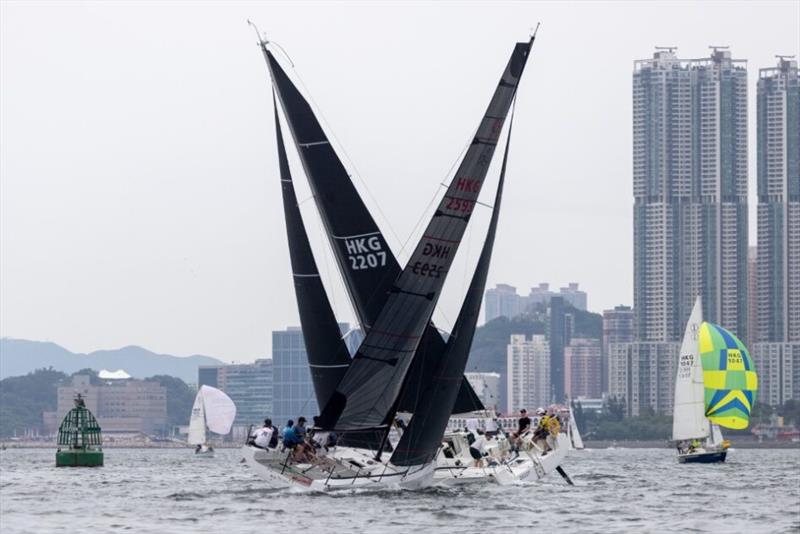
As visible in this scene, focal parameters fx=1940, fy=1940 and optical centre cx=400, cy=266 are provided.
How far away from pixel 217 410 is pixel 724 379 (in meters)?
68.5

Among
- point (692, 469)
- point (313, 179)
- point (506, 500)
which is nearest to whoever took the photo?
point (506, 500)

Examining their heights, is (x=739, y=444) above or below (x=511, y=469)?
above

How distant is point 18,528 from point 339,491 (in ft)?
26.2

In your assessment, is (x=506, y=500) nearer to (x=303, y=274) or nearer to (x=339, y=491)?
(x=339, y=491)

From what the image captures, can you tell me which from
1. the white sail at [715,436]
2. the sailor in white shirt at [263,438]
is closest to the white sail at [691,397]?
the white sail at [715,436]

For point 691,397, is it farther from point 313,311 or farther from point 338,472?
point 338,472

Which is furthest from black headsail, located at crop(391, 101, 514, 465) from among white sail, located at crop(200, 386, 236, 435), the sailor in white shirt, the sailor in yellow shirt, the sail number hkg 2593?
white sail, located at crop(200, 386, 236, 435)

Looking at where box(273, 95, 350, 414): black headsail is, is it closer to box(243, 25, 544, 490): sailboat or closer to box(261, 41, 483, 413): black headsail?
box(243, 25, 544, 490): sailboat

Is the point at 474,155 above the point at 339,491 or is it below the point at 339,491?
above

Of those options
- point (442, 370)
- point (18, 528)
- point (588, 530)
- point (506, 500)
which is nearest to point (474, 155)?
point (442, 370)

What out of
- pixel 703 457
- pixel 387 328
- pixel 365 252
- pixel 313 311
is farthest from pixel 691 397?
pixel 387 328

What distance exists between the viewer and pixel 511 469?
A: 4412 cm

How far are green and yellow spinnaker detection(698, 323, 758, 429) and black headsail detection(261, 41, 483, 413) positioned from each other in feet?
125

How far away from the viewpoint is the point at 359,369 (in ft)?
125
